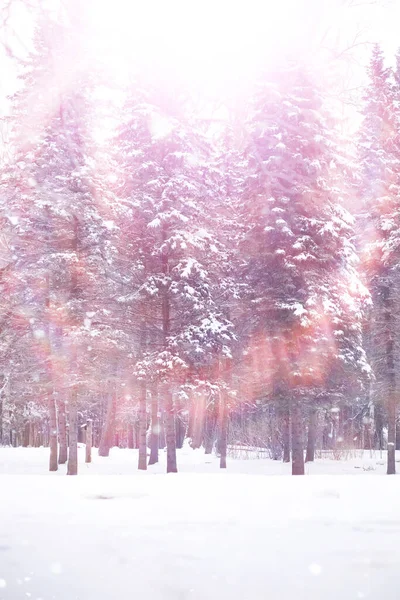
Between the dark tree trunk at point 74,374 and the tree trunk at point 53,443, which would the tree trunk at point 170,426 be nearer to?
the dark tree trunk at point 74,374

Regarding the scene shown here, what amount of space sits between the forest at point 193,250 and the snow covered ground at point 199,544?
10459mm

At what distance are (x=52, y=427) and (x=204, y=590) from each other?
66.4 feet

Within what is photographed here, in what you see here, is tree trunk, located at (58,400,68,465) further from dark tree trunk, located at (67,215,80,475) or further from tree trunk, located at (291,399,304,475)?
tree trunk, located at (291,399,304,475)

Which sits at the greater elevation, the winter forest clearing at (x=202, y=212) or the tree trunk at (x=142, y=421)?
the winter forest clearing at (x=202, y=212)

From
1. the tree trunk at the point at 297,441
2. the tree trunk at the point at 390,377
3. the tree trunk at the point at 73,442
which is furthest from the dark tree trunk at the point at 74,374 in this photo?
the tree trunk at the point at 390,377

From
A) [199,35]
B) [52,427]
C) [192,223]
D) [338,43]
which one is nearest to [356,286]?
[192,223]

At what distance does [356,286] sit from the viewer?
56.1ft

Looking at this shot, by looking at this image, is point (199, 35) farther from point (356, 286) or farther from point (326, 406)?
point (326, 406)

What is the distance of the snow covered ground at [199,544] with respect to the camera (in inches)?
140

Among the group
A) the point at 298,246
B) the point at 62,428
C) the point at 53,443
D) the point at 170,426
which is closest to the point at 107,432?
the point at 62,428

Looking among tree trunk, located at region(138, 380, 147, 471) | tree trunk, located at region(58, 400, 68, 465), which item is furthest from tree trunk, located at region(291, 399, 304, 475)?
tree trunk, located at region(58, 400, 68, 465)

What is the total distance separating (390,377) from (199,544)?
60.2 feet

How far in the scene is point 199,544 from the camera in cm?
440

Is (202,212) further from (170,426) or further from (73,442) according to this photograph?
(73,442)
